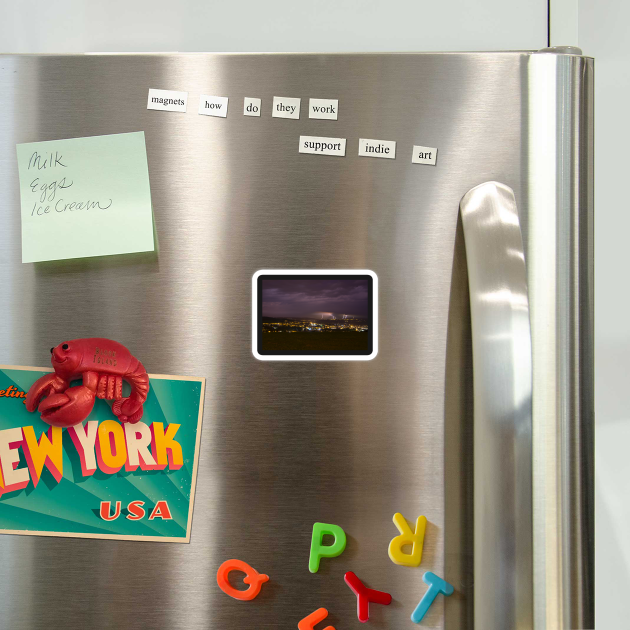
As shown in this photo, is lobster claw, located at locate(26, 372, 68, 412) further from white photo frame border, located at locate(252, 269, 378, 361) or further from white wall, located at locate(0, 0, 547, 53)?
white wall, located at locate(0, 0, 547, 53)

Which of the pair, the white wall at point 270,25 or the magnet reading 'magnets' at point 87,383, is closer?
the magnet reading 'magnets' at point 87,383

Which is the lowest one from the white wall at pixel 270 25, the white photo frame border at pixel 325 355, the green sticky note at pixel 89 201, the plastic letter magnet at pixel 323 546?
the plastic letter magnet at pixel 323 546

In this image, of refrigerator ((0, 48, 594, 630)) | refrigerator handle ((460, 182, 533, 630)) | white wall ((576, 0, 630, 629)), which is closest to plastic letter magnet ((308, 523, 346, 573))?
refrigerator ((0, 48, 594, 630))

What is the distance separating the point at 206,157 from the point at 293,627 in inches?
19.9

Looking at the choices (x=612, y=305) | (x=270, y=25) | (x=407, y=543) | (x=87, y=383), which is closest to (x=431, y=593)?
(x=407, y=543)

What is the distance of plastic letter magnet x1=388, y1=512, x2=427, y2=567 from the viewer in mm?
507

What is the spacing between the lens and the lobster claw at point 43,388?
51 centimetres

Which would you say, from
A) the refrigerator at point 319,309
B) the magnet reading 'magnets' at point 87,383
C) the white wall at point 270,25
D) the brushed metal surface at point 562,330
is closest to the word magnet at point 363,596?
the refrigerator at point 319,309

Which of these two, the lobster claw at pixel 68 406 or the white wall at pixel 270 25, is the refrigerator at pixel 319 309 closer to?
the lobster claw at pixel 68 406

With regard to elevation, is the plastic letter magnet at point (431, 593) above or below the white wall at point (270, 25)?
below

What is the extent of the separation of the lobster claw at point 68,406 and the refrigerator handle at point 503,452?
1.29 ft

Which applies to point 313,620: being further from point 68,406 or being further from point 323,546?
point 68,406

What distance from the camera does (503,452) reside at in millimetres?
460

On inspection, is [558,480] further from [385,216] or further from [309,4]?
[309,4]
